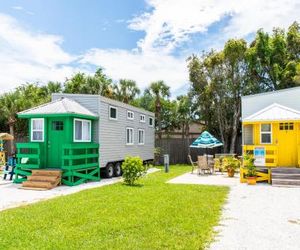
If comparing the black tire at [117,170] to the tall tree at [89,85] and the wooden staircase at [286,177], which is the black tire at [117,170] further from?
the tall tree at [89,85]

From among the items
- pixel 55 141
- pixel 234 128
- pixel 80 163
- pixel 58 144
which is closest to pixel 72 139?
pixel 58 144

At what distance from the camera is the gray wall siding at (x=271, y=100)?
14359 millimetres

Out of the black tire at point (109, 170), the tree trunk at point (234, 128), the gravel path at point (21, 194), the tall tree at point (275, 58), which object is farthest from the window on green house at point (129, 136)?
the tall tree at point (275, 58)

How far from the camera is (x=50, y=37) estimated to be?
17.2m

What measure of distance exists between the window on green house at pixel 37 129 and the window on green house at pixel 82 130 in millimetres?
1387

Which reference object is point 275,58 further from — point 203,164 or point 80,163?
point 80,163

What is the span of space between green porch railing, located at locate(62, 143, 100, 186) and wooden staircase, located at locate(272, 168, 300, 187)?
24.1ft

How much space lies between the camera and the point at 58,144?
12.8 m

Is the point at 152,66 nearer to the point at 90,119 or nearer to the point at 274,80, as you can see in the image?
the point at 274,80

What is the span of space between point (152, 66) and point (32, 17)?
1199 cm

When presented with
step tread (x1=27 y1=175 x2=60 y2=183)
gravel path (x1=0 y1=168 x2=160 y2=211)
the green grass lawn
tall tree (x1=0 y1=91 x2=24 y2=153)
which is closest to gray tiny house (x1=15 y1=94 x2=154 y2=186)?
step tread (x1=27 y1=175 x2=60 y2=183)

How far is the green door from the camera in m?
12.7

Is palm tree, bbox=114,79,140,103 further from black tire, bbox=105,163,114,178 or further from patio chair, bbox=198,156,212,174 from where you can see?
patio chair, bbox=198,156,212,174

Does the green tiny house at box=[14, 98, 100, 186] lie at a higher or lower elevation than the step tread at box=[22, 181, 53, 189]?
higher
